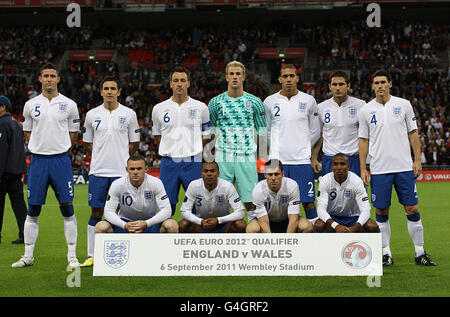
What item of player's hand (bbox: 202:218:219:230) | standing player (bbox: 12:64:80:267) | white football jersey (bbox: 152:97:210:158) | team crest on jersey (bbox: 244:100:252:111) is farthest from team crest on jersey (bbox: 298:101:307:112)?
standing player (bbox: 12:64:80:267)

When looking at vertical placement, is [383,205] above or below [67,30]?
below

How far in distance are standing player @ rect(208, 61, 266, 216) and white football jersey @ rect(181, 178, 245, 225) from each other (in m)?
0.33

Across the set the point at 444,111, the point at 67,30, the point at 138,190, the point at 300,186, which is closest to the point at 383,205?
the point at 300,186

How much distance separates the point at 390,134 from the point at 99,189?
3721mm

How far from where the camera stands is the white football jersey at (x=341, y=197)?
7.77m

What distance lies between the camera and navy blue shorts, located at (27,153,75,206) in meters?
7.93

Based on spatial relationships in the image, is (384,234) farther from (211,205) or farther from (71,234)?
(71,234)

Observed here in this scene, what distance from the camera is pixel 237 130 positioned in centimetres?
823

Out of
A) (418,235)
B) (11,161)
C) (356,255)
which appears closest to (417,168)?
(418,235)

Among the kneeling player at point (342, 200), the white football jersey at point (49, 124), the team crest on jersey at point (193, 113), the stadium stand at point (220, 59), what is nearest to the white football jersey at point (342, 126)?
the kneeling player at point (342, 200)

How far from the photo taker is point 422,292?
6.36 meters

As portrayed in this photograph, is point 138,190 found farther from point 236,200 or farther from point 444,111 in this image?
point 444,111

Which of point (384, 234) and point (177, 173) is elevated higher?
point (177, 173)
